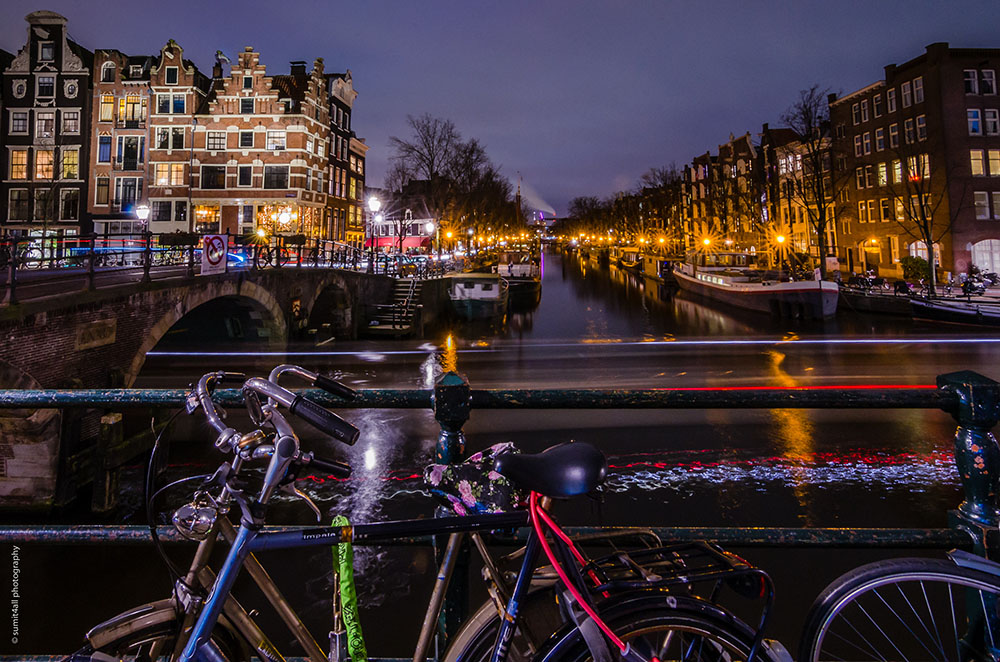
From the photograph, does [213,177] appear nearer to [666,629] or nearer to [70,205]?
[70,205]

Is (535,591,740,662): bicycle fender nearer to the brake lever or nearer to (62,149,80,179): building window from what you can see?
the brake lever

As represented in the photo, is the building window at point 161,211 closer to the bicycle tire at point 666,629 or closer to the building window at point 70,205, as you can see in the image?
the building window at point 70,205

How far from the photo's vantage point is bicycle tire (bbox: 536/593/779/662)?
1646 millimetres

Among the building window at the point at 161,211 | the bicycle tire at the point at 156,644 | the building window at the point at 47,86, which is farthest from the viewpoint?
the building window at the point at 161,211

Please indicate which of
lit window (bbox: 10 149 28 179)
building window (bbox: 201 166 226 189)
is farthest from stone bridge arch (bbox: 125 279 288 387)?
lit window (bbox: 10 149 28 179)

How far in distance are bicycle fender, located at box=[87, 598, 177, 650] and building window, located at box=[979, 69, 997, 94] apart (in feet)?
167

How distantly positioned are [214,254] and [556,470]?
1954 cm

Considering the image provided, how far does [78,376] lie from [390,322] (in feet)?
70.2

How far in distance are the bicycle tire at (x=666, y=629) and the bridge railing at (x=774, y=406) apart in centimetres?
37

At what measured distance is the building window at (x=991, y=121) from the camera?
37.2m

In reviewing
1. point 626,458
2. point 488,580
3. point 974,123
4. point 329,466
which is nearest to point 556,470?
point 488,580

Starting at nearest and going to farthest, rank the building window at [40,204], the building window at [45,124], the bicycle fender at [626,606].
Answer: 1. the bicycle fender at [626,606]
2. the building window at [40,204]
3. the building window at [45,124]

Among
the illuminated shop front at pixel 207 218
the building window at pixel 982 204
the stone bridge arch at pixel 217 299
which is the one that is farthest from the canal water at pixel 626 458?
the illuminated shop front at pixel 207 218

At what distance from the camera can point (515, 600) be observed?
66.3 inches
